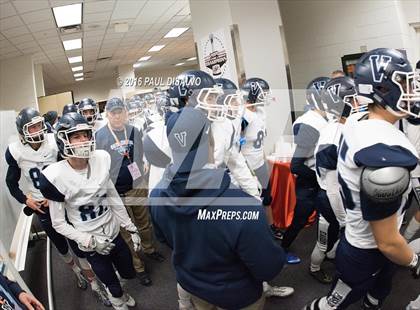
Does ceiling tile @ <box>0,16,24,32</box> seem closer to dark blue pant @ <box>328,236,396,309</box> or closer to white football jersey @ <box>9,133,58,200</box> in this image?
white football jersey @ <box>9,133,58,200</box>

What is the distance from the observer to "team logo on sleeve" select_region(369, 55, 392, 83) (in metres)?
1.36

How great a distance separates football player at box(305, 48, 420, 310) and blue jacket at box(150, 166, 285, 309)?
41cm

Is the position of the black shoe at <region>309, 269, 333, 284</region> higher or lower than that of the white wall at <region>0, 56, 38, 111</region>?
lower

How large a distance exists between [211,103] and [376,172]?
1323 millimetres

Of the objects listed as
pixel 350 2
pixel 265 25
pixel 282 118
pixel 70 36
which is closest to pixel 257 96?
pixel 282 118

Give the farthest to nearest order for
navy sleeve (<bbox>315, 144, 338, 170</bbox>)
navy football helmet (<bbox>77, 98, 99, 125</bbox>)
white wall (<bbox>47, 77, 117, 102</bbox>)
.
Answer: white wall (<bbox>47, 77, 117, 102</bbox>), navy football helmet (<bbox>77, 98, 99, 125</bbox>), navy sleeve (<bbox>315, 144, 338, 170</bbox>)

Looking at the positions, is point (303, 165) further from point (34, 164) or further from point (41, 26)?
point (41, 26)

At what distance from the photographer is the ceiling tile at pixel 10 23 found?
17.9 feet

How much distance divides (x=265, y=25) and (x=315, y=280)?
10.2 feet

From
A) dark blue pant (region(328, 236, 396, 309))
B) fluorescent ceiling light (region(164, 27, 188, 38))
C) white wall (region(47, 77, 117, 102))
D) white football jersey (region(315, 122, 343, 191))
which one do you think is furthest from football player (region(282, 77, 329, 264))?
white wall (region(47, 77, 117, 102))

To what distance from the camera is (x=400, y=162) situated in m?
1.18

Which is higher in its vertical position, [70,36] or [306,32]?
[70,36]

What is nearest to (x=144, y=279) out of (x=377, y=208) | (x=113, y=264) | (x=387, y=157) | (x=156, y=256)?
(x=156, y=256)

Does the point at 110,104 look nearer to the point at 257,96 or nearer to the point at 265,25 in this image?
the point at 257,96
